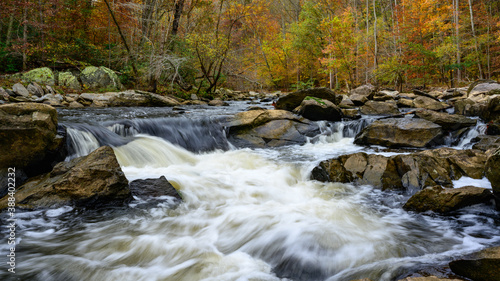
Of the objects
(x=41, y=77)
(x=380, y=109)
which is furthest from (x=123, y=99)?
(x=380, y=109)

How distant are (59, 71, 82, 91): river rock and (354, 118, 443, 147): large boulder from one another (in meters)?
13.1

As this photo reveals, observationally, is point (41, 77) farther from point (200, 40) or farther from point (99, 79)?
point (200, 40)

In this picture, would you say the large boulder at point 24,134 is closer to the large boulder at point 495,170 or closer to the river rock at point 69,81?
the large boulder at point 495,170

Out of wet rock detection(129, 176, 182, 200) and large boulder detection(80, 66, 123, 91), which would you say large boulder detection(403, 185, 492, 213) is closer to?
wet rock detection(129, 176, 182, 200)

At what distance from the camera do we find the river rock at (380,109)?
10.3m

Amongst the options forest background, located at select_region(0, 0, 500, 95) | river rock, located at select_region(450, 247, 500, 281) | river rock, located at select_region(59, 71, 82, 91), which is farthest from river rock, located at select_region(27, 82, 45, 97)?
river rock, located at select_region(450, 247, 500, 281)

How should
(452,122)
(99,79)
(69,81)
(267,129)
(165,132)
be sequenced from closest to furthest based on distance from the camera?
(452,122)
(165,132)
(267,129)
(69,81)
(99,79)

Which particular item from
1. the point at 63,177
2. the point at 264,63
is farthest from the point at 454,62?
the point at 63,177

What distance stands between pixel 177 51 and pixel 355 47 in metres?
12.7

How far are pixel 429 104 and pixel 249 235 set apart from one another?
1042cm

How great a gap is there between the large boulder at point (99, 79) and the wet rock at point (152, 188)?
1157 cm

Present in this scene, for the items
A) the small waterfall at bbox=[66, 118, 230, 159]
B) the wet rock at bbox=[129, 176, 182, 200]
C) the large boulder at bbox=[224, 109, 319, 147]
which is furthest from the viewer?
the large boulder at bbox=[224, 109, 319, 147]

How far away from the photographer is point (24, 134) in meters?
4.00

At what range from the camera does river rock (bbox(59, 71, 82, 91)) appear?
1338 cm
